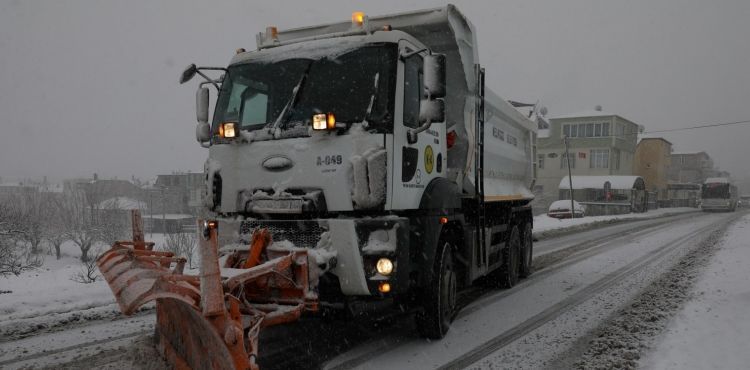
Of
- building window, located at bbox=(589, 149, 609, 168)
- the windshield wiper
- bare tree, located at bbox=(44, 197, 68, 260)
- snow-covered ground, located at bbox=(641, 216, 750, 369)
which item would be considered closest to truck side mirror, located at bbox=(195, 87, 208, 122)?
the windshield wiper

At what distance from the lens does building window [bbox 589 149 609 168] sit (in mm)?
51875

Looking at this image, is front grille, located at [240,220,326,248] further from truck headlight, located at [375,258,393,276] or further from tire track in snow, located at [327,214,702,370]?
tire track in snow, located at [327,214,702,370]

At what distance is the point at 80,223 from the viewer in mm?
32625

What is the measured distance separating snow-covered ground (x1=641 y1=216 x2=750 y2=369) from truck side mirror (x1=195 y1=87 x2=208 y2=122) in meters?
4.83

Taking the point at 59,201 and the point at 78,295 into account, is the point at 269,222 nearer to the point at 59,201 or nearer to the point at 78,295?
the point at 78,295

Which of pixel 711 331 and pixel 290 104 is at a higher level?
pixel 290 104

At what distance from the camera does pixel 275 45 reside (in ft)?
18.3

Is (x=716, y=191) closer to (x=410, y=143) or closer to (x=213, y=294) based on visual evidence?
(x=410, y=143)

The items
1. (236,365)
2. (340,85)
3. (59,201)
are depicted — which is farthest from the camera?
(59,201)

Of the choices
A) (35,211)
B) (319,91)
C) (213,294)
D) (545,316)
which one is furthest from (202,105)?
(35,211)

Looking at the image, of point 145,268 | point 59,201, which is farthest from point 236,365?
point 59,201

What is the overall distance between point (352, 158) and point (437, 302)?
1.75 m

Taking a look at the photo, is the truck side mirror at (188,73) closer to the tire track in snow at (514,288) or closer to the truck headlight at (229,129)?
the truck headlight at (229,129)

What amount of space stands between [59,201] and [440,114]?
123ft
